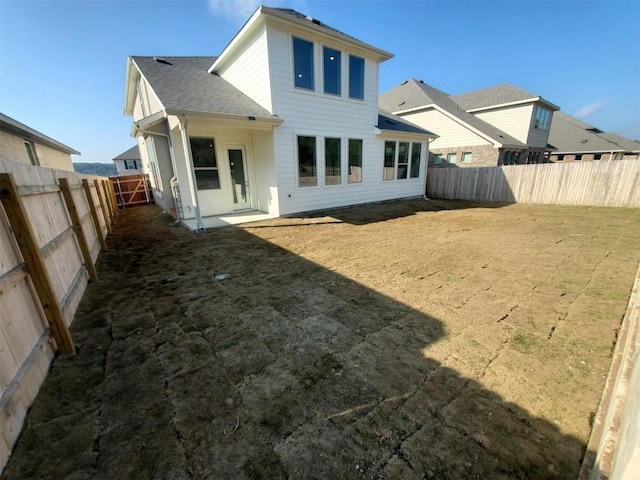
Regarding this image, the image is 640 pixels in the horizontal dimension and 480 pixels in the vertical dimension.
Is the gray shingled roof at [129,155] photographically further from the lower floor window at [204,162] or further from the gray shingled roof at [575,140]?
the gray shingled roof at [575,140]

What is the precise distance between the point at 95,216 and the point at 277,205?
4.43 meters

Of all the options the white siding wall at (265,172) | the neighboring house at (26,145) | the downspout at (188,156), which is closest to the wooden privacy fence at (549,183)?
the white siding wall at (265,172)

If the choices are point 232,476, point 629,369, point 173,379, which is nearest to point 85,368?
point 173,379

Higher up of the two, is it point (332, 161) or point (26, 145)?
point (26, 145)

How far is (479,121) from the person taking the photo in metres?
18.0

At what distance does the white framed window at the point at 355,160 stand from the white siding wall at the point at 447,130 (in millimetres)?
9387

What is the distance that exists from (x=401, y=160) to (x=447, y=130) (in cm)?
748

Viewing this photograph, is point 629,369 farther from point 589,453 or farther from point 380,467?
point 380,467

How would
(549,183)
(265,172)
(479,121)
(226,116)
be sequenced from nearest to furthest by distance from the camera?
(226,116) → (265,172) → (549,183) → (479,121)

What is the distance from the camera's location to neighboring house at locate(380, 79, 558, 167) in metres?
15.8

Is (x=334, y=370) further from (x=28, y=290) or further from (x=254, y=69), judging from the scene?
(x=254, y=69)

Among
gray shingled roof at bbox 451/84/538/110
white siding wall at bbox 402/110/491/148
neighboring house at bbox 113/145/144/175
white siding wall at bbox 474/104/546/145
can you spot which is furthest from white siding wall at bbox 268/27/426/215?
neighboring house at bbox 113/145/144/175

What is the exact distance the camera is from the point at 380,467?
4.84 ft

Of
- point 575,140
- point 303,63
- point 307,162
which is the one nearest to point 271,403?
point 307,162
